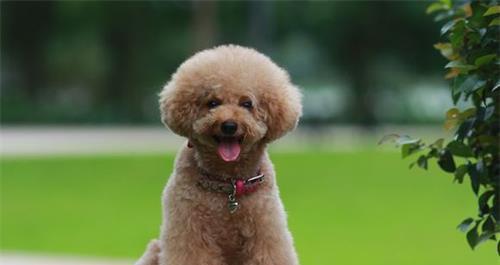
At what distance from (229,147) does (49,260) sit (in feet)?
15.8

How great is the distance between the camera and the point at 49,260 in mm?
7637

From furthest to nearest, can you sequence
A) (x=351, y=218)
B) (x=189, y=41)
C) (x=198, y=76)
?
(x=189, y=41) < (x=351, y=218) < (x=198, y=76)

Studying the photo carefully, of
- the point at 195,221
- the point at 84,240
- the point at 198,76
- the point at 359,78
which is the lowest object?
the point at 84,240

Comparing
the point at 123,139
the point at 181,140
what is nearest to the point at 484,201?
the point at 181,140

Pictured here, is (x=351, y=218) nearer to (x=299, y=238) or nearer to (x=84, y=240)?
(x=299, y=238)

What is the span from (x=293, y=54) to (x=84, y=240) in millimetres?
25180

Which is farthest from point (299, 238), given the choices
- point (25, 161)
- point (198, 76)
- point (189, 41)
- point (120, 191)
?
point (189, 41)

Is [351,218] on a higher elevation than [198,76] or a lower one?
lower

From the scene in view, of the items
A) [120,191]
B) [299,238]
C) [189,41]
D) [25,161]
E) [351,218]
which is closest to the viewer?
[299,238]

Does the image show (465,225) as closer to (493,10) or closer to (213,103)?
(493,10)

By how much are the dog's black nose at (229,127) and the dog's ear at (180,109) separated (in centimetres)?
13

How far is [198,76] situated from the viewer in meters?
Result: 3.20

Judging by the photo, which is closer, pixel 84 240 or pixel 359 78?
pixel 84 240

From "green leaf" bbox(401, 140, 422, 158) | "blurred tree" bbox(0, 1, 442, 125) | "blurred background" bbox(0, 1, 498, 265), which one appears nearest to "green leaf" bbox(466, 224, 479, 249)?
"green leaf" bbox(401, 140, 422, 158)
